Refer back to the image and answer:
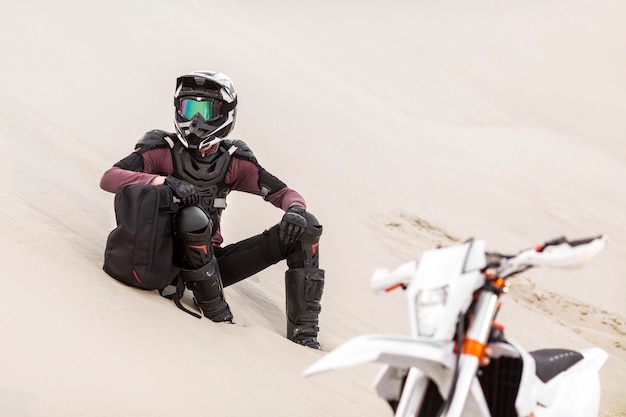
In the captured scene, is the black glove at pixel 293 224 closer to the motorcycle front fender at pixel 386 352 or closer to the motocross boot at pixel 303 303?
the motocross boot at pixel 303 303

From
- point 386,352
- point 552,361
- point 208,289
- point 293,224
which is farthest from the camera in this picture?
point 293,224

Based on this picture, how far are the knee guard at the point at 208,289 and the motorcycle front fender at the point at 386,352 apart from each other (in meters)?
2.13

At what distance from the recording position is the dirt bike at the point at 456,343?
198 cm

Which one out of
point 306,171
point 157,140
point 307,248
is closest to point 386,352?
point 307,248

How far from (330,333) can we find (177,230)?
157cm

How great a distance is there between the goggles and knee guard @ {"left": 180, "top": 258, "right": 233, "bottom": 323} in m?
0.79

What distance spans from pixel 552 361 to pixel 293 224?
1.96m

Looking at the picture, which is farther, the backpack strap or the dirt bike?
the backpack strap

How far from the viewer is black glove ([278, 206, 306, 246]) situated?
14.3 feet

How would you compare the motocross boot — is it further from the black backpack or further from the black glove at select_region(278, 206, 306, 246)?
the black backpack

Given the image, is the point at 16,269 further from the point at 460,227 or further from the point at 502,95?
the point at 502,95

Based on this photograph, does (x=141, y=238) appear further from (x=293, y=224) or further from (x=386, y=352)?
(x=386, y=352)

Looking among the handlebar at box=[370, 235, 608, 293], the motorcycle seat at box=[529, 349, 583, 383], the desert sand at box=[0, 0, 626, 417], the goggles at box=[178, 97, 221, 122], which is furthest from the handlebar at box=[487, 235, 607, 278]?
the goggles at box=[178, 97, 221, 122]

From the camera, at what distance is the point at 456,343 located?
204 centimetres
